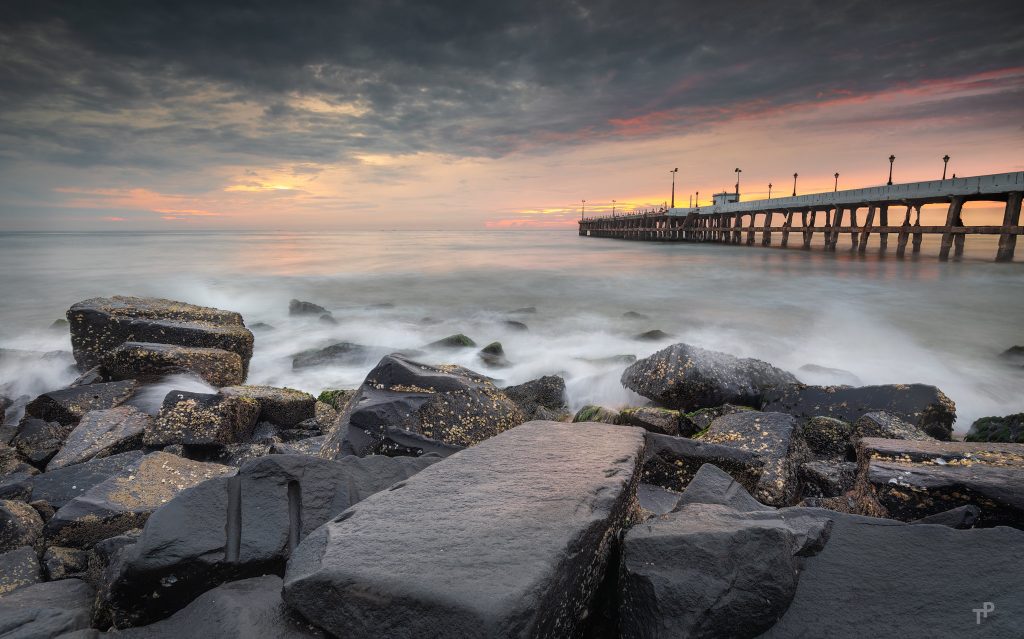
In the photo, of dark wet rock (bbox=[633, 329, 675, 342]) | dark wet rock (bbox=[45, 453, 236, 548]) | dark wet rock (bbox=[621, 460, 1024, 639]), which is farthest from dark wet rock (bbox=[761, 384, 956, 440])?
dark wet rock (bbox=[633, 329, 675, 342])

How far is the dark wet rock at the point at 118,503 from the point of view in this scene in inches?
124

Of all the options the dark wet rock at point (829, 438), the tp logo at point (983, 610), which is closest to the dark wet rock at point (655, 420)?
the dark wet rock at point (829, 438)

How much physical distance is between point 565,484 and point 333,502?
3.91ft

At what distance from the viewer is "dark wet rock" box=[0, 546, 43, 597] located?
2.78m

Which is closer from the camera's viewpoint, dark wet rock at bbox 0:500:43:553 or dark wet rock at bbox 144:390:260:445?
dark wet rock at bbox 0:500:43:553

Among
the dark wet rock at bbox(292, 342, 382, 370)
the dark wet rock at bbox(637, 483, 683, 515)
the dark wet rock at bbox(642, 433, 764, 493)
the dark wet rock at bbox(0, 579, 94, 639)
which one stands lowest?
the dark wet rock at bbox(292, 342, 382, 370)

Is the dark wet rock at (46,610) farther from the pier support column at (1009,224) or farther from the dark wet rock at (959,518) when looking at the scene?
the pier support column at (1009,224)

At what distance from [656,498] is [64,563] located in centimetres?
361

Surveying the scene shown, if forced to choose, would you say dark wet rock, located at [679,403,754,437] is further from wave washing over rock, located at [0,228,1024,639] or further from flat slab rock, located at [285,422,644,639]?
flat slab rock, located at [285,422,644,639]

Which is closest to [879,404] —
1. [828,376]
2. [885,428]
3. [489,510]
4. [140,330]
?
[885,428]

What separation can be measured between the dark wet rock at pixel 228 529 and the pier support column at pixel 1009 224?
3390 centimetres

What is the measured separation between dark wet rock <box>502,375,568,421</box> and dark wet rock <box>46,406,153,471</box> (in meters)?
4.10

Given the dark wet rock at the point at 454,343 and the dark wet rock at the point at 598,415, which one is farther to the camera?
the dark wet rock at the point at 454,343

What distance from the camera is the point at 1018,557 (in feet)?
7.16
